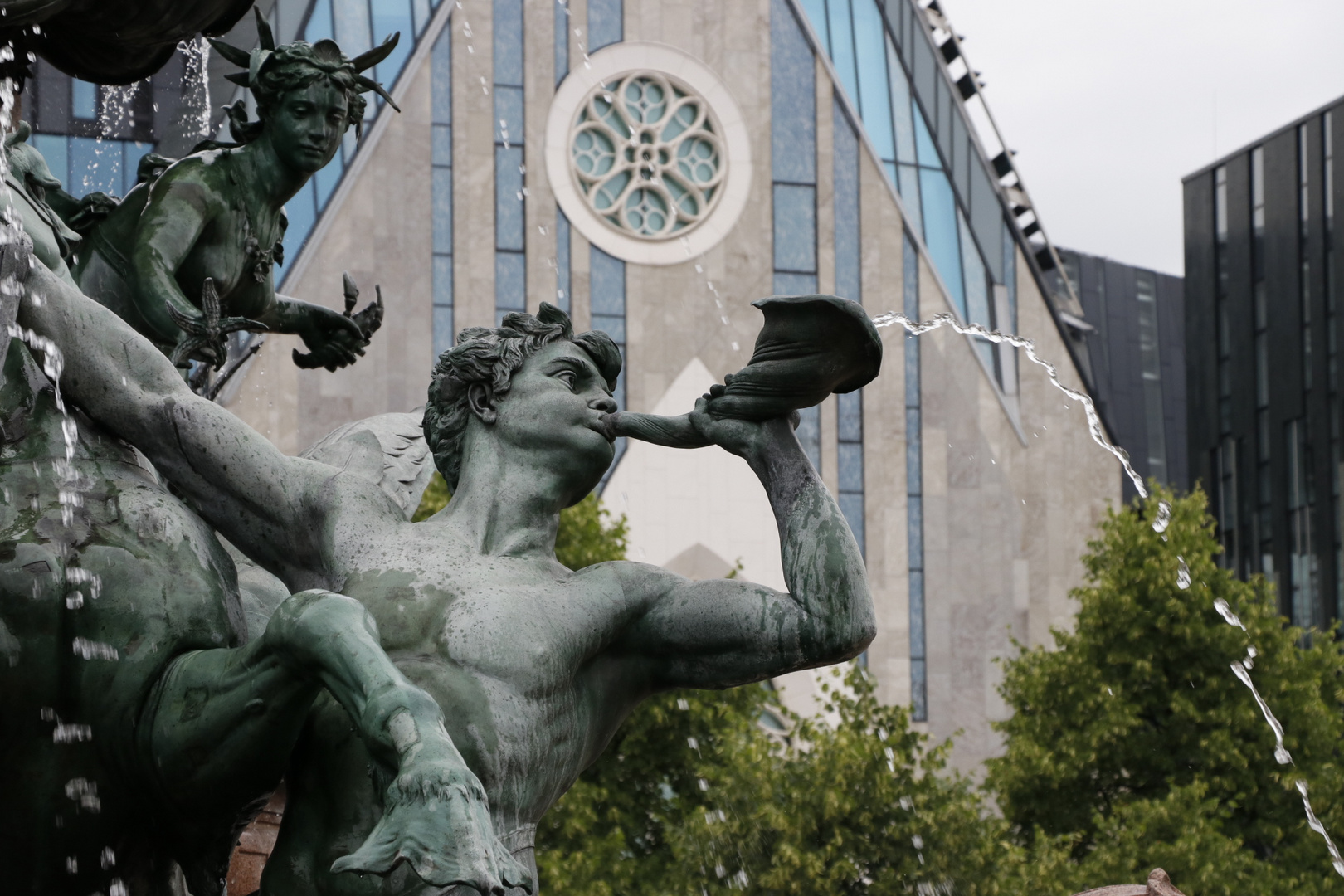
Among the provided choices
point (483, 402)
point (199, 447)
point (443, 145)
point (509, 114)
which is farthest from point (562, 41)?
point (199, 447)

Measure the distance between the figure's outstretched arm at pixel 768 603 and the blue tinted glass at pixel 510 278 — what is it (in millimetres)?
30970

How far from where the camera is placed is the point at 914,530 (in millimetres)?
35750

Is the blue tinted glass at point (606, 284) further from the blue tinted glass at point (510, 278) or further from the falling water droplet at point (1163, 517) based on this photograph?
the falling water droplet at point (1163, 517)

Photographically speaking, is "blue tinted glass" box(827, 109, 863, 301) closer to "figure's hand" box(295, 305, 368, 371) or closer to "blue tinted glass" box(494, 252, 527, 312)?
"blue tinted glass" box(494, 252, 527, 312)

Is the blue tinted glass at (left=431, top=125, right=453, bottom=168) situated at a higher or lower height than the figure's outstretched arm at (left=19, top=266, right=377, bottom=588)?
higher

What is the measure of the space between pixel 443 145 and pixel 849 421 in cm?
748

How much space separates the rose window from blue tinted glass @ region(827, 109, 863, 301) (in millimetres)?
1897

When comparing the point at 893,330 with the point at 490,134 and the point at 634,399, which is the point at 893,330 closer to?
the point at 634,399

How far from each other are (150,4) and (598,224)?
102ft

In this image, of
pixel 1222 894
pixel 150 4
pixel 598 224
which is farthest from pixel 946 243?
pixel 150 4

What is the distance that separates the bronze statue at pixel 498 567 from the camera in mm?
3684

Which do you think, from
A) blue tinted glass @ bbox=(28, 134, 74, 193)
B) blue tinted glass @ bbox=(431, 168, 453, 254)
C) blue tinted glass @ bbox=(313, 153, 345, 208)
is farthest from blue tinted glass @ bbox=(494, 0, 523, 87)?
blue tinted glass @ bbox=(28, 134, 74, 193)

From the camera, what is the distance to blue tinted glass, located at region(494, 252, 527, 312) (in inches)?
1372

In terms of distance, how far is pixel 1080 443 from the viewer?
36.3 m
